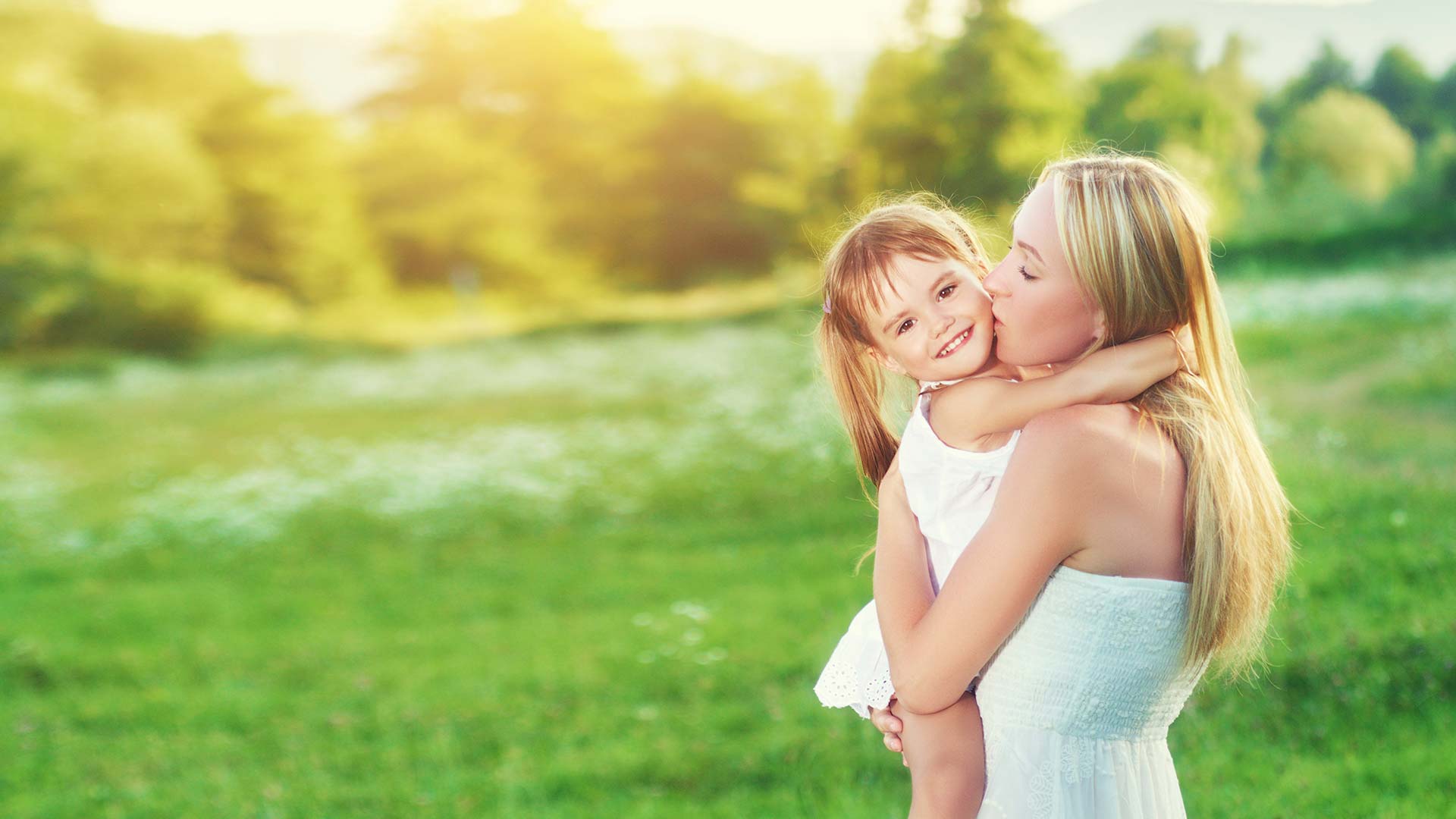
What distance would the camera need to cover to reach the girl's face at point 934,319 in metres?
1.71

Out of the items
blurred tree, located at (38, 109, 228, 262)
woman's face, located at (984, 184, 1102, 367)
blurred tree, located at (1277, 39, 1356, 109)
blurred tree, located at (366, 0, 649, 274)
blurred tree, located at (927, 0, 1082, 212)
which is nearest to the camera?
woman's face, located at (984, 184, 1102, 367)

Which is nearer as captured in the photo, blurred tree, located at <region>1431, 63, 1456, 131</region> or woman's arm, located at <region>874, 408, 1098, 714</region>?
woman's arm, located at <region>874, 408, 1098, 714</region>

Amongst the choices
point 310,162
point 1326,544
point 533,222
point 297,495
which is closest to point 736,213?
point 533,222

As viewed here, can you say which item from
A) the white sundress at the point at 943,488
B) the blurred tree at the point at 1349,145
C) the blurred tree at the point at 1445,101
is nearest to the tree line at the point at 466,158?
the blurred tree at the point at 1349,145

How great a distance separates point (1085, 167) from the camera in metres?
1.52

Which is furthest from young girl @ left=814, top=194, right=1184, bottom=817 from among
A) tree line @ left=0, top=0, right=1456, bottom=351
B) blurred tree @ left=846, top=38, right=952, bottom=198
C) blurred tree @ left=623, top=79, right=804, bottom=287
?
blurred tree @ left=623, top=79, right=804, bottom=287

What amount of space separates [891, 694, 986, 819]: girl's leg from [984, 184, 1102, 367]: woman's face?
52 cm

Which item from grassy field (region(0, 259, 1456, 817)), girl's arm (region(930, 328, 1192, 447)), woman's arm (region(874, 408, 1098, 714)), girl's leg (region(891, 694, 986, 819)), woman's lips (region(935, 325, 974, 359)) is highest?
woman's lips (region(935, 325, 974, 359))

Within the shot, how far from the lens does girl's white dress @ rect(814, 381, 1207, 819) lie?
59.1 inches

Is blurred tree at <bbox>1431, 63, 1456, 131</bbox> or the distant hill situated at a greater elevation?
the distant hill

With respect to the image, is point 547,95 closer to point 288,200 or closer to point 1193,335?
point 288,200

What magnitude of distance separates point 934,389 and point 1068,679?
461mm

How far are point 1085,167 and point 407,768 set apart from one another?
371cm

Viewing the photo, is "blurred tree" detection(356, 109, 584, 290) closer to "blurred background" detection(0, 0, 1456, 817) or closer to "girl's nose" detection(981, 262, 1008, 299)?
"blurred background" detection(0, 0, 1456, 817)
